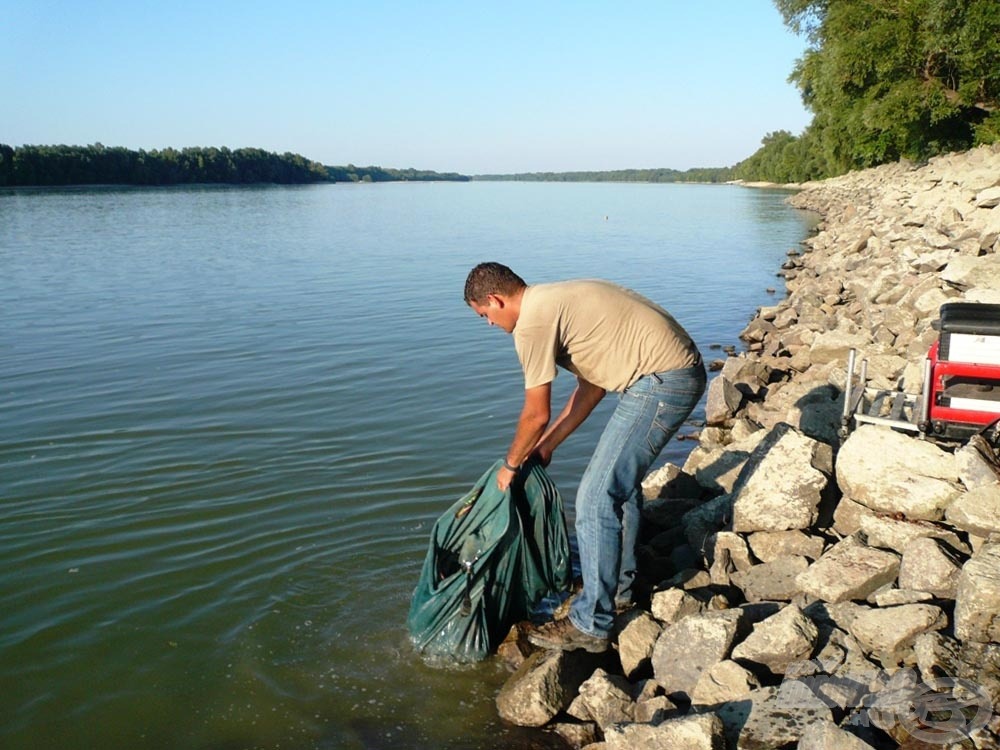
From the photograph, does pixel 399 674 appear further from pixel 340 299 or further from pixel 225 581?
pixel 340 299

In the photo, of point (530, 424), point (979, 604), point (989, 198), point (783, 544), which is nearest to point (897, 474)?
point (783, 544)

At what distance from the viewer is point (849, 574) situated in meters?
4.17

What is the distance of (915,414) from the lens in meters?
5.92

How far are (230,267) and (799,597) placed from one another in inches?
785

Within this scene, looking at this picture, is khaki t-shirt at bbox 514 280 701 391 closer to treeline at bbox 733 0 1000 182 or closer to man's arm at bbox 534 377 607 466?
man's arm at bbox 534 377 607 466

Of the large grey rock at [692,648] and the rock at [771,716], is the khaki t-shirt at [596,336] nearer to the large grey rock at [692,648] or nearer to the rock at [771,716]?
the large grey rock at [692,648]

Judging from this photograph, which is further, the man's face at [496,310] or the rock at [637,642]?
the rock at [637,642]

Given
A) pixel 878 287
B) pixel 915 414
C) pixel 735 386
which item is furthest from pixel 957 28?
pixel 915 414

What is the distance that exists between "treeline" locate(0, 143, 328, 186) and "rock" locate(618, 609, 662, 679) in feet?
321

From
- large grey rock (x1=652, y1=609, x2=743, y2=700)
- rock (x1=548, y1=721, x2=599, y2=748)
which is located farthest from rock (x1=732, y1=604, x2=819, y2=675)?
rock (x1=548, y1=721, x2=599, y2=748)

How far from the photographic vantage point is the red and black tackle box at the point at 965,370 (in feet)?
16.8

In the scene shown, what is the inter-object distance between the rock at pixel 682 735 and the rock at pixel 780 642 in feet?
1.93

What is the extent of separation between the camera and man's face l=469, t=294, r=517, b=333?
4008 mm

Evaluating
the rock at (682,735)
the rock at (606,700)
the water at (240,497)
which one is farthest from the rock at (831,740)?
the water at (240,497)
